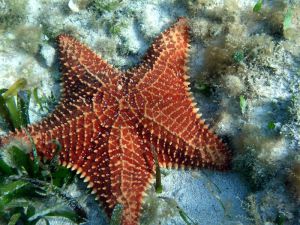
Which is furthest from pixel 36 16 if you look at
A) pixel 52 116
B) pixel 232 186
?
pixel 232 186

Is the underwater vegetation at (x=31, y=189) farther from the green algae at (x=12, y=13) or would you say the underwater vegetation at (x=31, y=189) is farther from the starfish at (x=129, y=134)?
the green algae at (x=12, y=13)

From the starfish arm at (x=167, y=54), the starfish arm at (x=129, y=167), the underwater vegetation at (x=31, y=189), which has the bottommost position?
the underwater vegetation at (x=31, y=189)

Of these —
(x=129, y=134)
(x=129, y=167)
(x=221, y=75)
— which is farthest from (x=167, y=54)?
(x=129, y=167)

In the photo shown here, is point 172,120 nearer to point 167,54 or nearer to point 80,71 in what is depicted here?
point 167,54

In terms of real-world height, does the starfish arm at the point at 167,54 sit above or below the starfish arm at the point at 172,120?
above

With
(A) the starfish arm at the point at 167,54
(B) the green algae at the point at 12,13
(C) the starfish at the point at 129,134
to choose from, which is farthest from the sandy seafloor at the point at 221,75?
(C) the starfish at the point at 129,134

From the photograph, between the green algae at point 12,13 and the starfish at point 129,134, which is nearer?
the starfish at point 129,134

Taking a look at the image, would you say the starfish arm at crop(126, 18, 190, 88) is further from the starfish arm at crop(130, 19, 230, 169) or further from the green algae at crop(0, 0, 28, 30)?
the green algae at crop(0, 0, 28, 30)

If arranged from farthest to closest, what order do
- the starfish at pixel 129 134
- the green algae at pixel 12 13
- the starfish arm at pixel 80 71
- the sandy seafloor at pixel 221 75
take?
the green algae at pixel 12 13, the starfish arm at pixel 80 71, the starfish at pixel 129 134, the sandy seafloor at pixel 221 75
